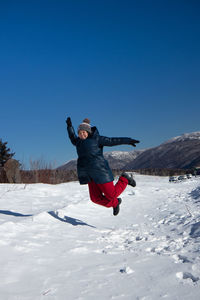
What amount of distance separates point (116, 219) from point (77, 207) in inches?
47.5

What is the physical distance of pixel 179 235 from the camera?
3555 mm

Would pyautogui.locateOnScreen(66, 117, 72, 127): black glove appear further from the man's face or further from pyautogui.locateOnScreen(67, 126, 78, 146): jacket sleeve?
the man's face

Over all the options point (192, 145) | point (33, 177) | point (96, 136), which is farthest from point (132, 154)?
point (96, 136)

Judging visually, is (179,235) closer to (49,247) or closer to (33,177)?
(49,247)

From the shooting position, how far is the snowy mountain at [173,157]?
4122 inches

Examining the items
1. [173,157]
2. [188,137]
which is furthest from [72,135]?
[188,137]

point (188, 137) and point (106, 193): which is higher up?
point (188, 137)

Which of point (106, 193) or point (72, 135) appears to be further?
point (72, 135)

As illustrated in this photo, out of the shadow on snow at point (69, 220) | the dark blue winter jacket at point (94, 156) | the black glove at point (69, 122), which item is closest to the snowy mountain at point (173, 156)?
the shadow on snow at point (69, 220)

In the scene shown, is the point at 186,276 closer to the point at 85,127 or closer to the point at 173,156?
the point at 85,127

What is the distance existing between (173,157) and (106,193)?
4583 inches

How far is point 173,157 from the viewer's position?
116125 millimetres

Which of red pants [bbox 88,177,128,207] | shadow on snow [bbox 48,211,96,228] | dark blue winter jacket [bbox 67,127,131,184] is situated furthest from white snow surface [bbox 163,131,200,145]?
dark blue winter jacket [bbox 67,127,131,184]

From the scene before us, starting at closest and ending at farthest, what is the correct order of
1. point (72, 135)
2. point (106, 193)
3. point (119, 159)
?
1. point (106, 193)
2. point (72, 135)
3. point (119, 159)
